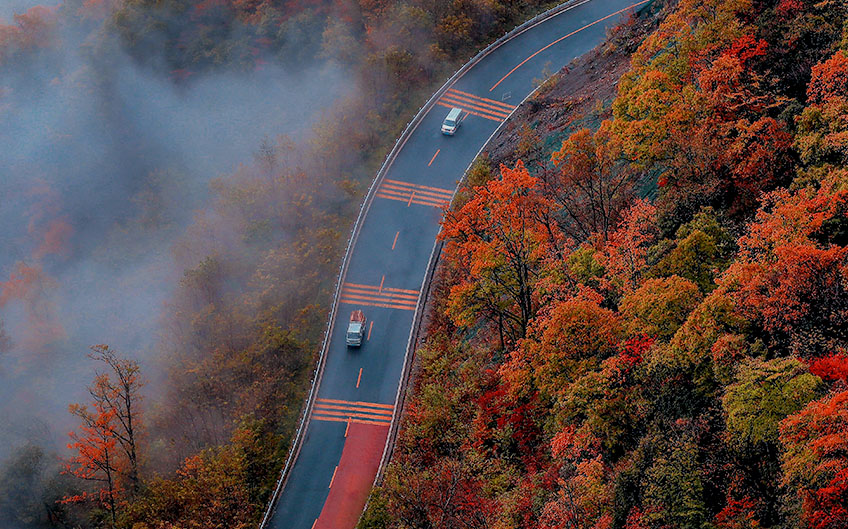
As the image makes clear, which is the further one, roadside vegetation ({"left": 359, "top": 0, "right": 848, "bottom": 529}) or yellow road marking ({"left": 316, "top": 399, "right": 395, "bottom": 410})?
yellow road marking ({"left": 316, "top": 399, "right": 395, "bottom": 410})

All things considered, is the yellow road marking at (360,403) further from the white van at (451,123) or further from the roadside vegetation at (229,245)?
the white van at (451,123)

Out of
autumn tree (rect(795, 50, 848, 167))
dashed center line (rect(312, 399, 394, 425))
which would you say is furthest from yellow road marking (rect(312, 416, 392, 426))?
autumn tree (rect(795, 50, 848, 167))

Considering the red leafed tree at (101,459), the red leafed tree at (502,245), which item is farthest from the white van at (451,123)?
the red leafed tree at (101,459)

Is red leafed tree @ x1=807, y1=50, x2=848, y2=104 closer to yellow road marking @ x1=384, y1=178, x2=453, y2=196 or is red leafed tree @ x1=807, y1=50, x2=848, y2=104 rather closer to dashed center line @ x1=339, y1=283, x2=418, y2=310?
dashed center line @ x1=339, y1=283, x2=418, y2=310

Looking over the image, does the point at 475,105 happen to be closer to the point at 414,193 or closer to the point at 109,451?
the point at 414,193

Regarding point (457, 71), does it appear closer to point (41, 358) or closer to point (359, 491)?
point (359, 491)

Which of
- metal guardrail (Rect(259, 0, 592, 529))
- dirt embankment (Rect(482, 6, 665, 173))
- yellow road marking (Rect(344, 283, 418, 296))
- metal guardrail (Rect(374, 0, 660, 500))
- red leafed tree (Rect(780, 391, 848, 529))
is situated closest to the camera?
red leafed tree (Rect(780, 391, 848, 529))
